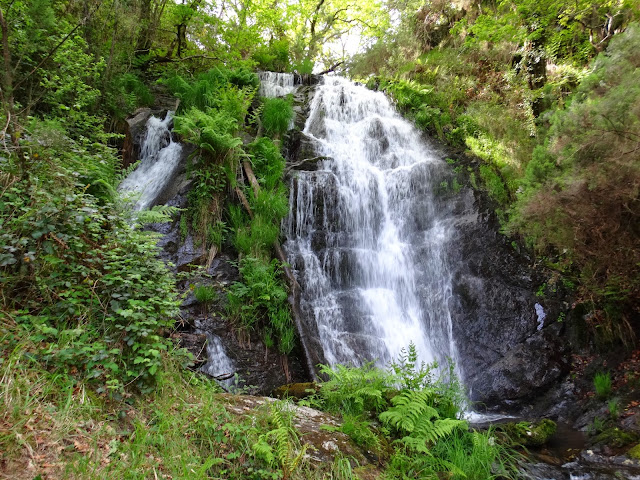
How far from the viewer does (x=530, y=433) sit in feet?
14.5

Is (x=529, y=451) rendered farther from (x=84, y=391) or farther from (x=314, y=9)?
(x=314, y=9)

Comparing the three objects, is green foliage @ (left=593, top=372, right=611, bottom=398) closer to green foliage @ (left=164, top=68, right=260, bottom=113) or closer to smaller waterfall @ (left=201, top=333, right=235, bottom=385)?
smaller waterfall @ (left=201, top=333, right=235, bottom=385)

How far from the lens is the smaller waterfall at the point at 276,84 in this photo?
12743 millimetres

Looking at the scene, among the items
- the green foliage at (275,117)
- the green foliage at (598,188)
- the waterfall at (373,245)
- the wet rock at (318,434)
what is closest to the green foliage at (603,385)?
the green foliage at (598,188)

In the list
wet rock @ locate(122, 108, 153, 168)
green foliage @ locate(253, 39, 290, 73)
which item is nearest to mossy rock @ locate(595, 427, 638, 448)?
wet rock @ locate(122, 108, 153, 168)

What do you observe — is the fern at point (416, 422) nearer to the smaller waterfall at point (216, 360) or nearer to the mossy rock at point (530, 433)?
the mossy rock at point (530, 433)

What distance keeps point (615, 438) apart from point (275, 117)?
890 centimetres

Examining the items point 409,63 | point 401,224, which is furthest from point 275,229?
point 409,63

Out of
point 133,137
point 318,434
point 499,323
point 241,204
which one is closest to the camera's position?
point 318,434

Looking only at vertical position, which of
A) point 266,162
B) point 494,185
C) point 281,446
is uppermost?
point 266,162

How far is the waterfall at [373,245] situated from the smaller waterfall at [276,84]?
10.6 ft

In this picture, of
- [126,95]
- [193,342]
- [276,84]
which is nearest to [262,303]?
[193,342]

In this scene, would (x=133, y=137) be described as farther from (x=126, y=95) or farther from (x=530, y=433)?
(x=530, y=433)

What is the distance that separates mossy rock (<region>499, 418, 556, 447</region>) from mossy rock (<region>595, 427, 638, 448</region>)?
50 cm
